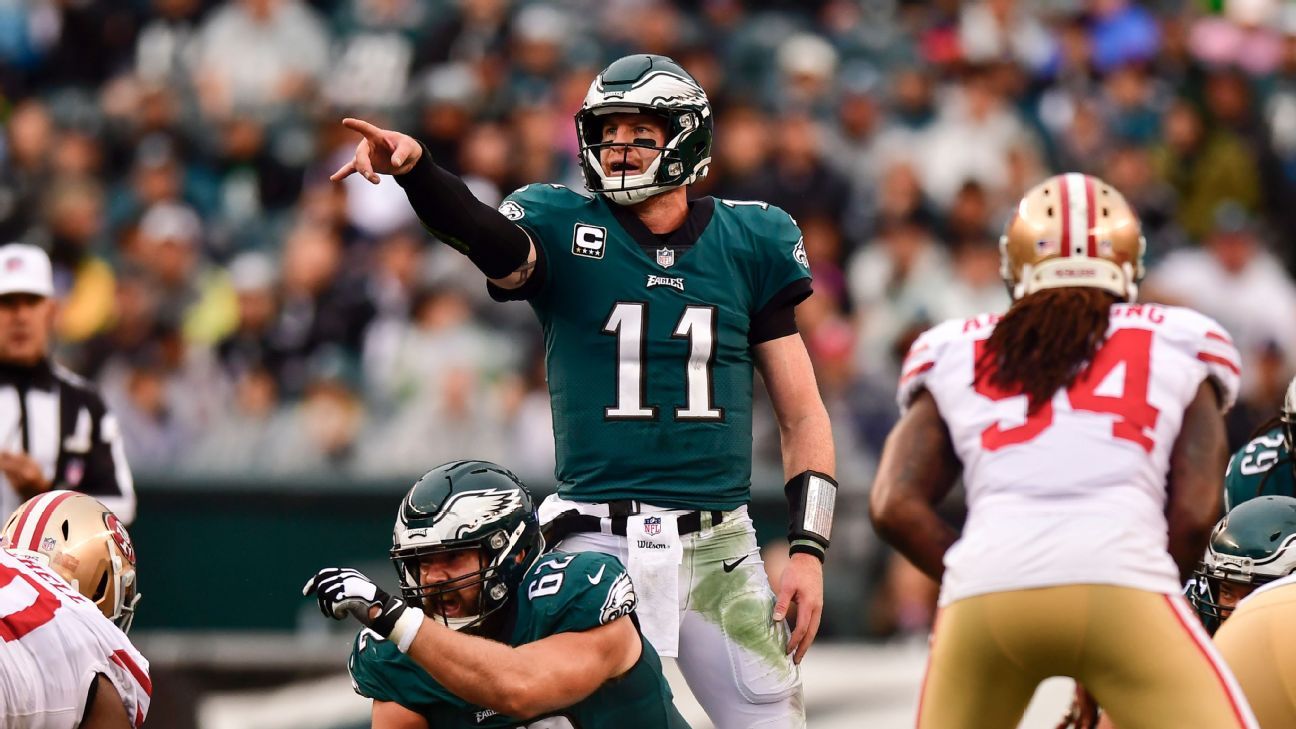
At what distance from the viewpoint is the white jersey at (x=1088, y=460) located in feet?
14.0

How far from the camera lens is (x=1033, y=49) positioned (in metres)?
12.9

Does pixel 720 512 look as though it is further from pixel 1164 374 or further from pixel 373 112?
pixel 373 112

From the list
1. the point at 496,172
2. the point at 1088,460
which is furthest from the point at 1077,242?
the point at 496,172

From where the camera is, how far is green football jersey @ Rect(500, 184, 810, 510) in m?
5.15

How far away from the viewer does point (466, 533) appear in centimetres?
457

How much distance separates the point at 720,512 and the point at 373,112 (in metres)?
8.02

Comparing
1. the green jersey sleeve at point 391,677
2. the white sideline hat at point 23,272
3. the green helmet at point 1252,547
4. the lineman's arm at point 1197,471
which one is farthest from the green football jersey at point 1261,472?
the white sideline hat at point 23,272

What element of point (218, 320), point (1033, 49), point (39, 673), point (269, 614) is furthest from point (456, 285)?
point (39, 673)

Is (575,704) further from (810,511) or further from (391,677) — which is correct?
(810,511)

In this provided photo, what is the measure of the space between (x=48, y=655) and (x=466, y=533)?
932 mm

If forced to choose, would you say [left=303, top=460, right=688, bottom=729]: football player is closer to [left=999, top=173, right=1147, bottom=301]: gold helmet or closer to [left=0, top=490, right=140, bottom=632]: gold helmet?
[left=0, top=490, right=140, bottom=632]: gold helmet

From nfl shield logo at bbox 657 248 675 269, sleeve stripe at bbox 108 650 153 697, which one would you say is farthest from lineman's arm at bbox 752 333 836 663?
sleeve stripe at bbox 108 650 153 697

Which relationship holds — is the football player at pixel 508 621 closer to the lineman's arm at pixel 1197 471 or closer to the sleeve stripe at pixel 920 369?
the sleeve stripe at pixel 920 369

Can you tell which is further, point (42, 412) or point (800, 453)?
point (42, 412)
